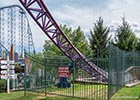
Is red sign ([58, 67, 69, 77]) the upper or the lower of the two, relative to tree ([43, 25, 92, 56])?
lower

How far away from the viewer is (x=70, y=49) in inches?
752

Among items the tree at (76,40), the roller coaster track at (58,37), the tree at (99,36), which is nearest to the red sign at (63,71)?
the roller coaster track at (58,37)

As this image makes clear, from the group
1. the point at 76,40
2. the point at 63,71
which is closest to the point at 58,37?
the point at 63,71

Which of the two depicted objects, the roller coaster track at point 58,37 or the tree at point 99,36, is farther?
the tree at point 99,36

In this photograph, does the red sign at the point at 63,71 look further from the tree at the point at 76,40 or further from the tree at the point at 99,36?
the tree at the point at 99,36

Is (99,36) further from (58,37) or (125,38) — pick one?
(58,37)

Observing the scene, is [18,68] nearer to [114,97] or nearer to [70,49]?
[70,49]

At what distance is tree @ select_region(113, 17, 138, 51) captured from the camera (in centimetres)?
3756

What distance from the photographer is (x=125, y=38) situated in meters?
38.3

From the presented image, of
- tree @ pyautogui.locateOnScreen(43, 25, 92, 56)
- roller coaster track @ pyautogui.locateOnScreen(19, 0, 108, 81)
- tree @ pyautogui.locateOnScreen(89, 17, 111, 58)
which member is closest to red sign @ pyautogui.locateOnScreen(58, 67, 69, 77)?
roller coaster track @ pyautogui.locateOnScreen(19, 0, 108, 81)

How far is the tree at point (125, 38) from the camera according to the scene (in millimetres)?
37562

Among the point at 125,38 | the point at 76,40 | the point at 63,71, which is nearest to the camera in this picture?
the point at 63,71

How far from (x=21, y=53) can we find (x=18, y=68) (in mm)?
11221

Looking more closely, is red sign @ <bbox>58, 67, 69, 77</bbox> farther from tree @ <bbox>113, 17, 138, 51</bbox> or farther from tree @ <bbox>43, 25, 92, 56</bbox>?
tree @ <bbox>113, 17, 138, 51</bbox>
